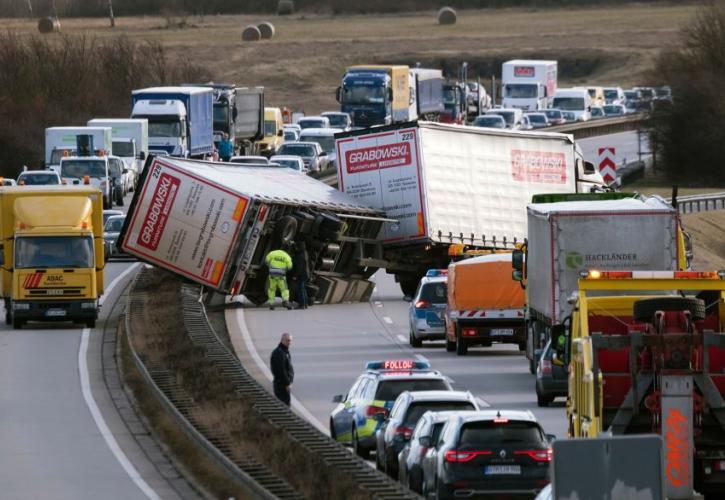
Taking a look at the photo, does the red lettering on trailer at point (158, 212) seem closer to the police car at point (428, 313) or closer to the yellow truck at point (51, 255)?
the yellow truck at point (51, 255)

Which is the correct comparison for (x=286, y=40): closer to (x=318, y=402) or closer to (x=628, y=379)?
(x=318, y=402)

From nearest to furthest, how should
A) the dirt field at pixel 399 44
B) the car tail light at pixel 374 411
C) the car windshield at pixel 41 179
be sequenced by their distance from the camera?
the car tail light at pixel 374 411 < the car windshield at pixel 41 179 < the dirt field at pixel 399 44

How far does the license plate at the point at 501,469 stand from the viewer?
19266mm

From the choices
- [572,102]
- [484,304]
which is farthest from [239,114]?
[484,304]

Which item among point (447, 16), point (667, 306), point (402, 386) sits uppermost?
point (447, 16)

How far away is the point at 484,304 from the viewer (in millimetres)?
36844

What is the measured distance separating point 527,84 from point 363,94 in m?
23.4

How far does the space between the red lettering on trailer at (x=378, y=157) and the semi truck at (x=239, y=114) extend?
124 ft

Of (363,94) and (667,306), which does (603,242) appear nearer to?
(667,306)

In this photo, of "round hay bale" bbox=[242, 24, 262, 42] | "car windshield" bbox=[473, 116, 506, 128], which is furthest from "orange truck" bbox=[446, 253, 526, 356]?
"round hay bale" bbox=[242, 24, 262, 42]

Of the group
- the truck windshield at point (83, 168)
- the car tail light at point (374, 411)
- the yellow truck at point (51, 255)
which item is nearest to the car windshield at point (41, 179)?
the truck windshield at point (83, 168)

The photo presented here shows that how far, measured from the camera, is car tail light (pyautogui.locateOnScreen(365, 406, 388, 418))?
24047mm

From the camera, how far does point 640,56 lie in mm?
155750

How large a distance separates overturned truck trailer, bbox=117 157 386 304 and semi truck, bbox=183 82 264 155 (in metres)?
39.6
